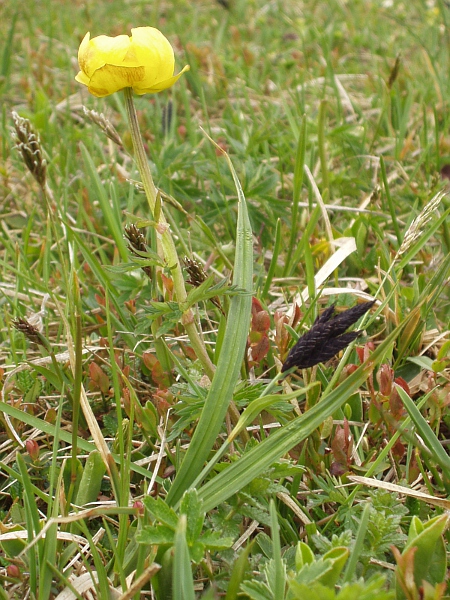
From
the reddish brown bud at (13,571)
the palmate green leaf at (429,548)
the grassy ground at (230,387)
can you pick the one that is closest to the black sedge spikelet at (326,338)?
the grassy ground at (230,387)

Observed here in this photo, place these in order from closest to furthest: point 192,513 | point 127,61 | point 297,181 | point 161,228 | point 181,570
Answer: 1. point 181,570
2. point 192,513
3. point 127,61
4. point 161,228
5. point 297,181

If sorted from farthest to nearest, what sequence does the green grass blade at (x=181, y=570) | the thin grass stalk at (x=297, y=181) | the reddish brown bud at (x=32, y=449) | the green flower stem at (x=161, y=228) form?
the thin grass stalk at (x=297, y=181) → the reddish brown bud at (x=32, y=449) → the green flower stem at (x=161, y=228) → the green grass blade at (x=181, y=570)

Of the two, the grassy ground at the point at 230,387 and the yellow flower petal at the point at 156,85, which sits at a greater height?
the yellow flower petal at the point at 156,85

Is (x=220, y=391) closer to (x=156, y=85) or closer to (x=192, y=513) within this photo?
(x=192, y=513)

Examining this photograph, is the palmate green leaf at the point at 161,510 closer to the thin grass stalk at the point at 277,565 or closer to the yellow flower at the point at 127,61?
the thin grass stalk at the point at 277,565

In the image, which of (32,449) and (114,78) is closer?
(114,78)

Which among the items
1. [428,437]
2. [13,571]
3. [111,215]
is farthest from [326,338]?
[111,215]

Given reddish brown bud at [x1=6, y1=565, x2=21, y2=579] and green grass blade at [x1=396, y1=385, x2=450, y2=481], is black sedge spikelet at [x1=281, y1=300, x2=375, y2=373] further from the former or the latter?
reddish brown bud at [x1=6, y1=565, x2=21, y2=579]

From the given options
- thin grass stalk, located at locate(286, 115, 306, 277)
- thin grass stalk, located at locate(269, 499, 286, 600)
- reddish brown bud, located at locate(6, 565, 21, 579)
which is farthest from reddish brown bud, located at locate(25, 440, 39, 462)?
thin grass stalk, located at locate(286, 115, 306, 277)
